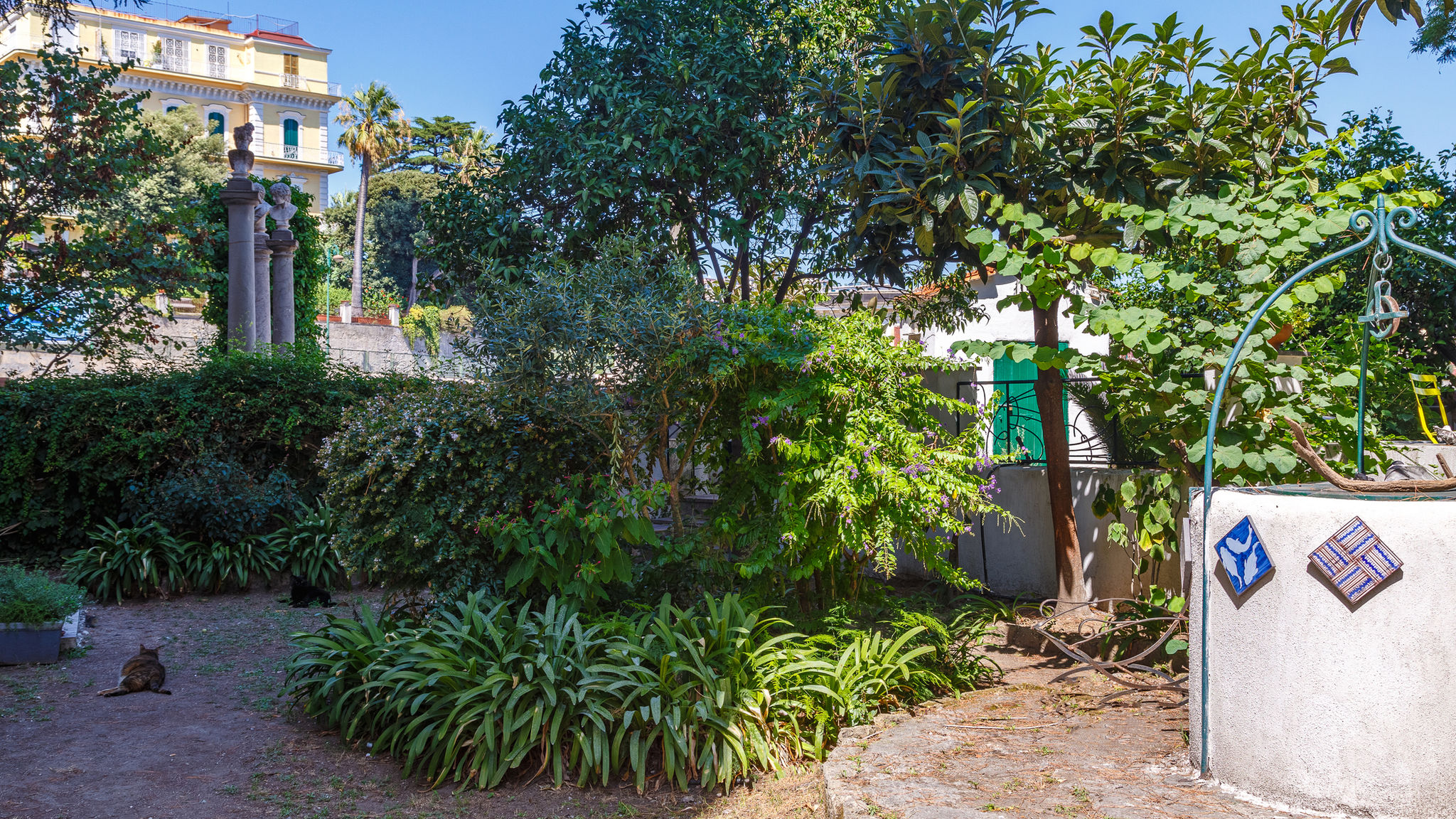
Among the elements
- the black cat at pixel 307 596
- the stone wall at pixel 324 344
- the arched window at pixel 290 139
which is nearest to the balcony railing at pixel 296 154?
the arched window at pixel 290 139

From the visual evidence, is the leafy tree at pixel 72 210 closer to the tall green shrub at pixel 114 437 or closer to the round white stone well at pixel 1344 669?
the tall green shrub at pixel 114 437

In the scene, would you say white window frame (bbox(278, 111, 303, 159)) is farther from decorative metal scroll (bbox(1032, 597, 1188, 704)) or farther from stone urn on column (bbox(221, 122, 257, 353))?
decorative metal scroll (bbox(1032, 597, 1188, 704))

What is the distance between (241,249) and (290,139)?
41302 mm

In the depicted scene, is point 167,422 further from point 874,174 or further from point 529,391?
point 874,174

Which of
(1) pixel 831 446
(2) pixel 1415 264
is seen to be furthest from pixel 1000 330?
(1) pixel 831 446

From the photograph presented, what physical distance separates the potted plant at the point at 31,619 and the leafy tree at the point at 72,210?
460 cm

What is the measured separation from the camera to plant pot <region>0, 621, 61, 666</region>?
20.1 ft

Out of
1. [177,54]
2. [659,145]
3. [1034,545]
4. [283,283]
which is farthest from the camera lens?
[177,54]

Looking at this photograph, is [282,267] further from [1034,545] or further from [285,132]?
[285,132]

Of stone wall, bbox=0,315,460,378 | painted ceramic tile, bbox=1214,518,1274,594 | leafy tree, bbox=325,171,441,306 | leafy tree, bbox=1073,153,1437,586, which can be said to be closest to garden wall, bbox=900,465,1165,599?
leafy tree, bbox=1073,153,1437,586

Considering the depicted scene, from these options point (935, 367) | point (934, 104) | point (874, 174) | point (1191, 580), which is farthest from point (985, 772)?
point (934, 104)

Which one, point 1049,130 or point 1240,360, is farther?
point 1049,130

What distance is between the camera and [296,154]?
4791 centimetres

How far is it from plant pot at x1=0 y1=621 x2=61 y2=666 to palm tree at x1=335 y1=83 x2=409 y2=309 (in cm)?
3792
